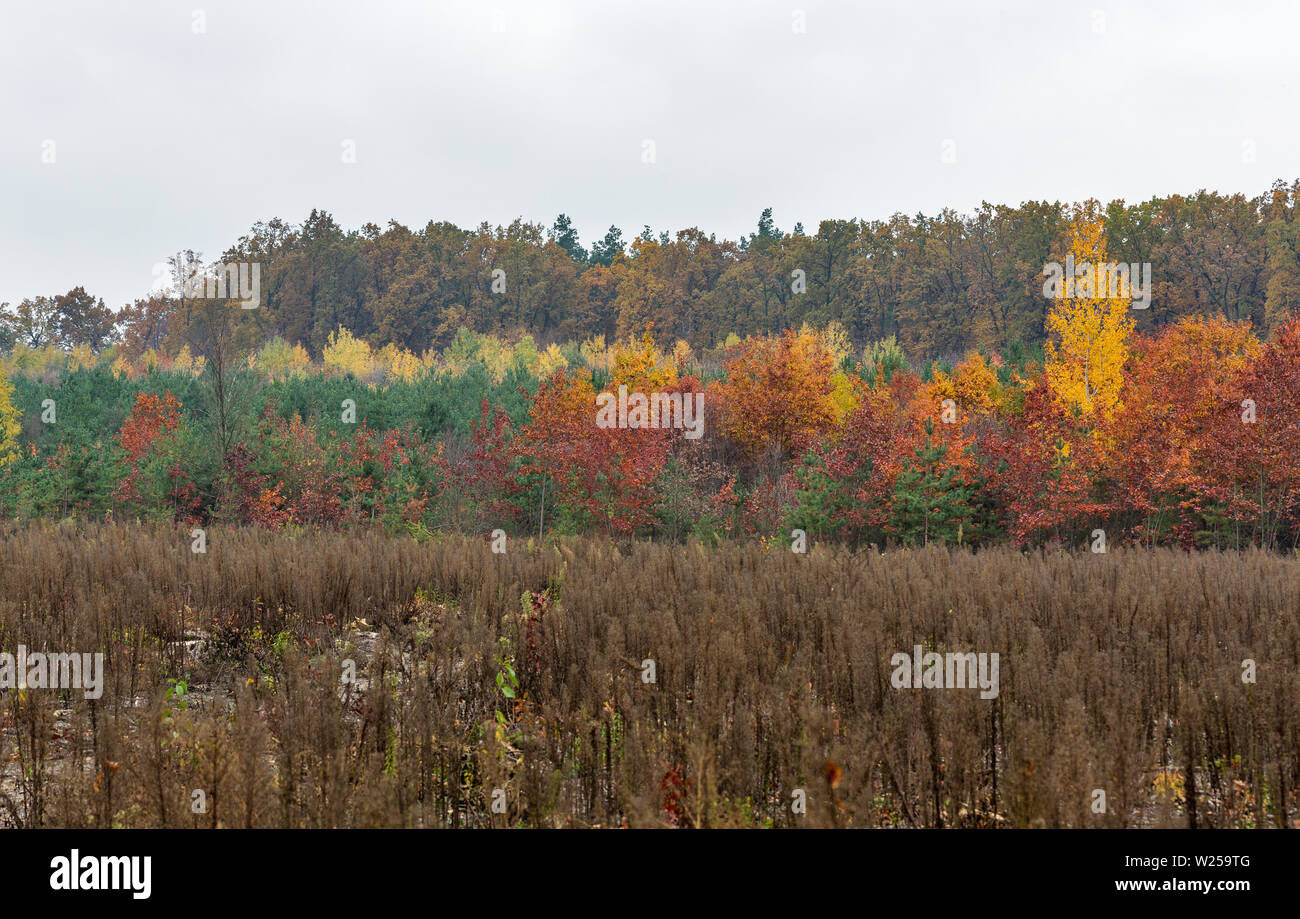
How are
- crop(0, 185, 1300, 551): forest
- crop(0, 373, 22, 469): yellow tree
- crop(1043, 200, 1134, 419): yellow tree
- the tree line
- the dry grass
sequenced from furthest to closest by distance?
1. the tree line
2. crop(0, 373, 22, 469): yellow tree
3. crop(1043, 200, 1134, 419): yellow tree
4. crop(0, 185, 1300, 551): forest
5. the dry grass

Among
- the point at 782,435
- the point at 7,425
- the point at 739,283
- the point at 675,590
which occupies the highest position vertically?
the point at 739,283

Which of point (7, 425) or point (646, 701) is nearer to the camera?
point (646, 701)

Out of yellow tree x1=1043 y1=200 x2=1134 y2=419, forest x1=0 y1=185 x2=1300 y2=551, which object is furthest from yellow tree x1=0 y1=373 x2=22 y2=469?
yellow tree x1=1043 y1=200 x2=1134 y2=419

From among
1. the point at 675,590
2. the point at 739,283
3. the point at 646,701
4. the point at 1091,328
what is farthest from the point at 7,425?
the point at 739,283

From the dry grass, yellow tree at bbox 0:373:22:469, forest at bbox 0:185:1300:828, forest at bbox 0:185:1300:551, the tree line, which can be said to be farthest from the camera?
the tree line

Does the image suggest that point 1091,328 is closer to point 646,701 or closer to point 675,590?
point 675,590

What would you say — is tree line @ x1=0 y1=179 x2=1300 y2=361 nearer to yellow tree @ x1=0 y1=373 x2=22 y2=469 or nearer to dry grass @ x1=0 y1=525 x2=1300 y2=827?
yellow tree @ x1=0 y1=373 x2=22 y2=469

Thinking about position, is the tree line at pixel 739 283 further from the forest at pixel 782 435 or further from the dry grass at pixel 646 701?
the dry grass at pixel 646 701

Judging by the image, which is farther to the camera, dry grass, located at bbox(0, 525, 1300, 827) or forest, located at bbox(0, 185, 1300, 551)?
forest, located at bbox(0, 185, 1300, 551)

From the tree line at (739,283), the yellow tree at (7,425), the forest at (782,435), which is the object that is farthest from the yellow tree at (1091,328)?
the yellow tree at (7,425)

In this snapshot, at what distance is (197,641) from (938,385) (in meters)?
25.2

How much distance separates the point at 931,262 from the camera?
56219mm

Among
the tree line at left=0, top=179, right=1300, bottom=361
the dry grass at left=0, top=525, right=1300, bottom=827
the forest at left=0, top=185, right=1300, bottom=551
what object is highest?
the tree line at left=0, top=179, right=1300, bottom=361
